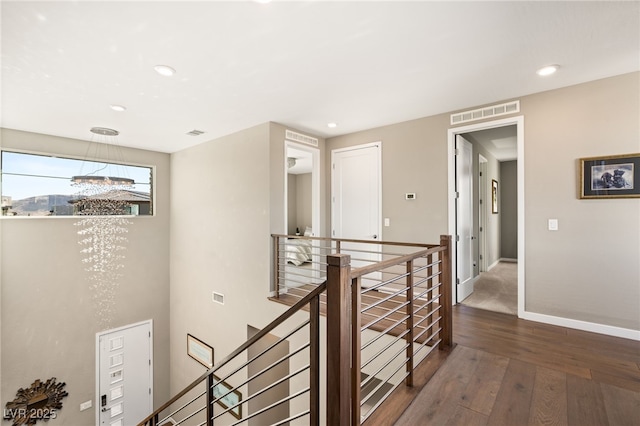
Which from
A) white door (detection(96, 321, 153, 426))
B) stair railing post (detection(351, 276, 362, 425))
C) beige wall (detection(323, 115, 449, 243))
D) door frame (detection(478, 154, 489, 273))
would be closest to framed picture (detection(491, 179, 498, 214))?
door frame (detection(478, 154, 489, 273))

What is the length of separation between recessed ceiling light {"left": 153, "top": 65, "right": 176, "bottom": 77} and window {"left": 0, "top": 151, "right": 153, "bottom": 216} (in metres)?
3.46

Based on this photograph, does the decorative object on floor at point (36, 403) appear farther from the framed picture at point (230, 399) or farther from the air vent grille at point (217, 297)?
the air vent grille at point (217, 297)

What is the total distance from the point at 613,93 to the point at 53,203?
736 cm

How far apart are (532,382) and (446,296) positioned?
2.58 ft

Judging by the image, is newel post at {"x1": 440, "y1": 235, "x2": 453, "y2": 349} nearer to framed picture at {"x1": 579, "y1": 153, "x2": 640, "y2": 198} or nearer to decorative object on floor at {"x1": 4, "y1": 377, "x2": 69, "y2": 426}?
framed picture at {"x1": 579, "y1": 153, "x2": 640, "y2": 198}

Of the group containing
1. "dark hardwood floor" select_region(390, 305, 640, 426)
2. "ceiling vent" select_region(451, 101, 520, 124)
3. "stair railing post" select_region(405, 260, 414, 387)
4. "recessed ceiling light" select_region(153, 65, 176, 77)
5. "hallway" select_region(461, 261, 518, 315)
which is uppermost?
"recessed ceiling light" select_region(153, 65, 176, 77)

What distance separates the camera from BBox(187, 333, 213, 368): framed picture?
189 inches

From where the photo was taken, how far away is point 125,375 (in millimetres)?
5180

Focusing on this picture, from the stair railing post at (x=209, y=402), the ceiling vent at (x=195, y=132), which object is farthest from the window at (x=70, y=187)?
the stair railing post at (x=209, y=402)

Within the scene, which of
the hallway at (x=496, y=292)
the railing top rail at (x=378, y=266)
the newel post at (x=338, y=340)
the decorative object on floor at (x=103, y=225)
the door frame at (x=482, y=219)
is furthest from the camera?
the door frame at (x=482, y=219)

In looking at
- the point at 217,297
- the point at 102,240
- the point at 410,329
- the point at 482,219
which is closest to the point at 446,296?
the point at 410,329

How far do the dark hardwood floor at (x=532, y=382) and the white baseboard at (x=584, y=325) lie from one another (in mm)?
74

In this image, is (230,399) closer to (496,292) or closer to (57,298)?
(57,298)

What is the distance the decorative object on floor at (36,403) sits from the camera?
13.6 ft
